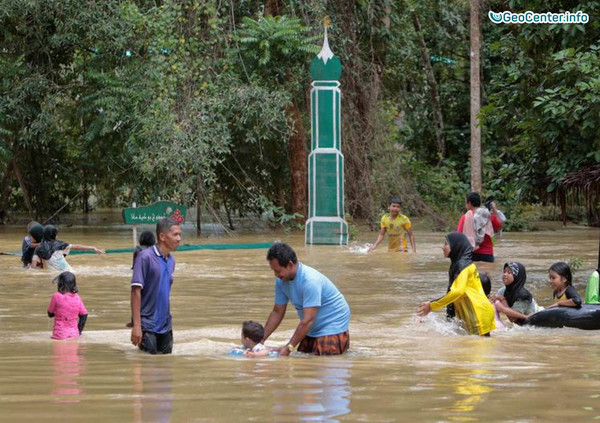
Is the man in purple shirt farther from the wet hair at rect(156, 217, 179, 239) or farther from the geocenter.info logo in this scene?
the geocenter.info logo

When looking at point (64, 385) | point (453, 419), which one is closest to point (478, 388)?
point (453, 419)

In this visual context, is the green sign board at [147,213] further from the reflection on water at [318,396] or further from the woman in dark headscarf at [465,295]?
the reflection on water at [318,396]

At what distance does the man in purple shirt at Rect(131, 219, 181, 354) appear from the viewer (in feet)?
31.1

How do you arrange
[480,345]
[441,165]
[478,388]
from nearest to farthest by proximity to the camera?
[478,388] → [480,345] → [441,165]

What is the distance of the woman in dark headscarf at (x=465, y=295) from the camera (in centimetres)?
1114

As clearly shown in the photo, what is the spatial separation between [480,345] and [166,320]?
2.93 metres

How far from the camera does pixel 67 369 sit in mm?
8820

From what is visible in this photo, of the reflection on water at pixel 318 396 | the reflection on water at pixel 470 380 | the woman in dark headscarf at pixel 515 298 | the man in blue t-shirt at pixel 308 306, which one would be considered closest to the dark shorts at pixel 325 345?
the man in blue t-shirt at pixel 308 306

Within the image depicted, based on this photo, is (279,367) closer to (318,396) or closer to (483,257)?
(318,396)

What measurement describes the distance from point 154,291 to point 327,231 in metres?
17.0

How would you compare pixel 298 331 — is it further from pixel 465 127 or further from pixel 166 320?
pixel 465 127

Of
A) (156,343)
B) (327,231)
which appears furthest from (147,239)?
(327,231)

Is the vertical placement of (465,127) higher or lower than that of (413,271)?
higher

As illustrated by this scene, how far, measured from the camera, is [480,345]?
35.1ft
